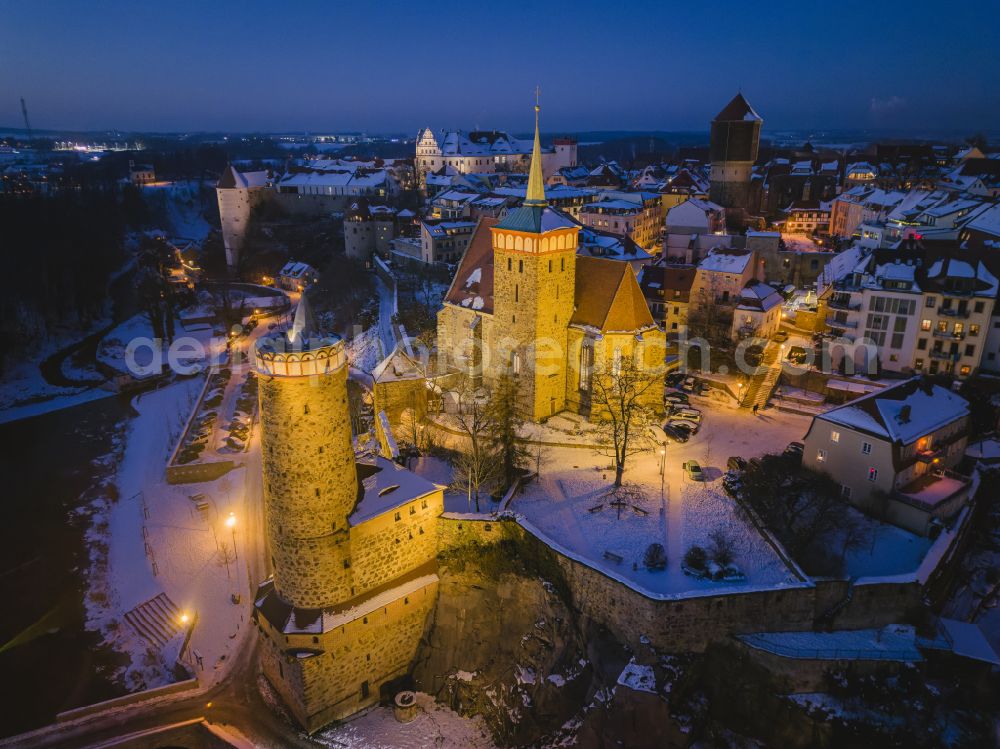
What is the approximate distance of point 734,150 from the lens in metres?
76.6

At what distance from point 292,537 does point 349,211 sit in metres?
62.1

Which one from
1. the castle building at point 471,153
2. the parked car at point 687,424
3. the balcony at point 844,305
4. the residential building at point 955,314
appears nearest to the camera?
the parked car at point 687,424

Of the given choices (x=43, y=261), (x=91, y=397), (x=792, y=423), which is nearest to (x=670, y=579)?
(x=792, y=423)

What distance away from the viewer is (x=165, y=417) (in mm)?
52281

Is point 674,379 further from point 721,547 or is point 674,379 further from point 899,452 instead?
point 721,547

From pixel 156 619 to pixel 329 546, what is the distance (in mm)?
12386

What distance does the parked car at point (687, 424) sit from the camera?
115ft

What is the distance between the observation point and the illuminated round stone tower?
21.5m

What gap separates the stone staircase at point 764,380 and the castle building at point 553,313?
6.23 metres

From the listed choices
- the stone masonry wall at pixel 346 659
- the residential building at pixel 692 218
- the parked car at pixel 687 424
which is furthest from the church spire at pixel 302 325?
the residential building at pixel 692 218

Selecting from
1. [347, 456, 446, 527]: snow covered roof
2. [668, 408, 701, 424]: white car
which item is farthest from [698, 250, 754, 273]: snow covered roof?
[347, 456, 446, 527]: snow covered roof

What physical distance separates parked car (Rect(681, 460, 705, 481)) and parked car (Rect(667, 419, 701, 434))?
3551mm

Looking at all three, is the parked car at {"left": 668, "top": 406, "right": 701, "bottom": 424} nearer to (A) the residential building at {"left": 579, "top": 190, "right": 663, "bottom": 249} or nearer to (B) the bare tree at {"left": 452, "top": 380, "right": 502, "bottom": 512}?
(B) the bare tree at {"left": 452, "top": 380, "right": 502, "bottom": 512}

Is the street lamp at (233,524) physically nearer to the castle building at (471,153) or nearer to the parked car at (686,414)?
the parked car at (686,414)
